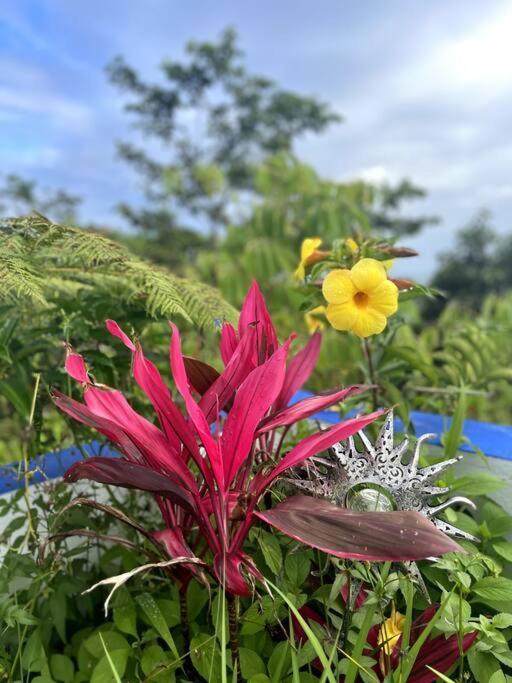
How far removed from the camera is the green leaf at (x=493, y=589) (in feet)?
2.45

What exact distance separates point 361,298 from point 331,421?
0.43 m

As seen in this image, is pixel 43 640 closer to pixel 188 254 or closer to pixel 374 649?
pixel 374 649

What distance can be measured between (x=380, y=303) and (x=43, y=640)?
2.56 ft

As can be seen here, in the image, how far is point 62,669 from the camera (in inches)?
33.6

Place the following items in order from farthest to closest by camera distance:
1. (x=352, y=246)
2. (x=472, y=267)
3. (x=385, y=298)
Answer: (x=472, y=267) → (x=352, y=246) → (x=385, y=298)

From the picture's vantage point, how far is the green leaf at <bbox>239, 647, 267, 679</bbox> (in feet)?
2.40

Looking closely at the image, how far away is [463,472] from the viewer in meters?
1.09

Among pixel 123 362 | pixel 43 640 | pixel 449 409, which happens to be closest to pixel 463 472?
pixel 449 409

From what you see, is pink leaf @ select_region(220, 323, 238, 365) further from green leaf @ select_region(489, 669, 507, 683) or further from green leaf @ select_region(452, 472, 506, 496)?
green leaf @ select_region(489, 669, 507, 683)

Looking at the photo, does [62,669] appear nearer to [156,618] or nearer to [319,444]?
[156,618]

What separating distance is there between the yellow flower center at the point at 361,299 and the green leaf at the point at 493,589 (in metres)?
0.44

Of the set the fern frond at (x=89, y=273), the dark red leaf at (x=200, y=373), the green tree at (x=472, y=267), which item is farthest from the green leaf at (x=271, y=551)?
the green tree at (x=472, y=267)

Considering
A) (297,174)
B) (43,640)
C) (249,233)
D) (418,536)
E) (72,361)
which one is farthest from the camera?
(297,174)

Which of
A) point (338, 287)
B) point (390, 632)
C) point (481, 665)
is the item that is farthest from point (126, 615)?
point (338, 287)
